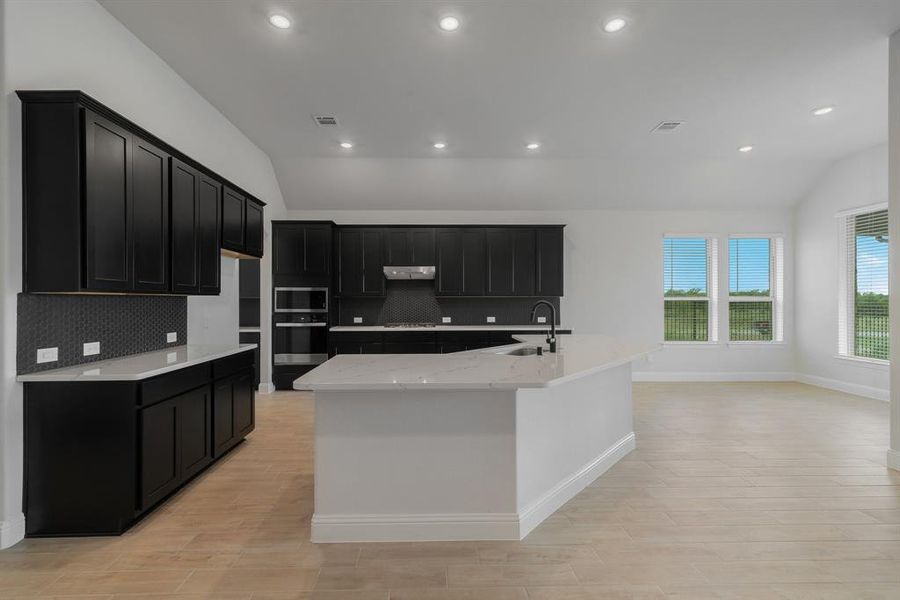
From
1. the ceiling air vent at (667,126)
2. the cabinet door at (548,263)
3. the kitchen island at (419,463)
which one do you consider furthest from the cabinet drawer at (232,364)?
the ceiling air vent at (667,126)

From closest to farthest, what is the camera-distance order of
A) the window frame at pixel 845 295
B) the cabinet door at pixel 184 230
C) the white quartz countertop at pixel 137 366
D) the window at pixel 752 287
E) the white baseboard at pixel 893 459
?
1. the white quartz countertop at pixel 137 366
2. the cabinet door at pixel 184 230
3. the white baseboard at pixel 893 459
4. the window frame at pixel 845 295
5. the window at pixel 752 287

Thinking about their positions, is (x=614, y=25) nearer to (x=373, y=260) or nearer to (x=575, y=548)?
(x=575, y=548)

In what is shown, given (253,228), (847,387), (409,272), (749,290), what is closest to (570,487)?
(253,228)

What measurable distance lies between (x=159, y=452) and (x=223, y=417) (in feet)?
2.82

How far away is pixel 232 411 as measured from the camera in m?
3.74

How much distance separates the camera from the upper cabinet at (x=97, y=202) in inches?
94.2

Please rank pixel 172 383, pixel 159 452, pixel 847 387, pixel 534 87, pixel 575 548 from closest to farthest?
pixel 575 548, pixel 159 452, pixel 172 383, pixel 534 87, pixel 847 387

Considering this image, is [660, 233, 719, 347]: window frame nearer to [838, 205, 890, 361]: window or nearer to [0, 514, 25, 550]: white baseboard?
[838, 205, 890, 361]: window

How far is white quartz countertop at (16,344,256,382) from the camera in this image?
2.41 m

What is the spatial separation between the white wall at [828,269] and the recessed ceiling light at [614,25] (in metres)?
5.00

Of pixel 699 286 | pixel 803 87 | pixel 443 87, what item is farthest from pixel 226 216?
pixel 699 286

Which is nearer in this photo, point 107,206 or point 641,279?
point 107,206

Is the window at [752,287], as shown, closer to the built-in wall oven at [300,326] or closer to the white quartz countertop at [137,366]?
the built-in wall oven at [300,326]

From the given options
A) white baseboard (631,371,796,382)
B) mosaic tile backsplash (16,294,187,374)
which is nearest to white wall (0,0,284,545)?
mosaic tile backsplash (16,294,187,374)
